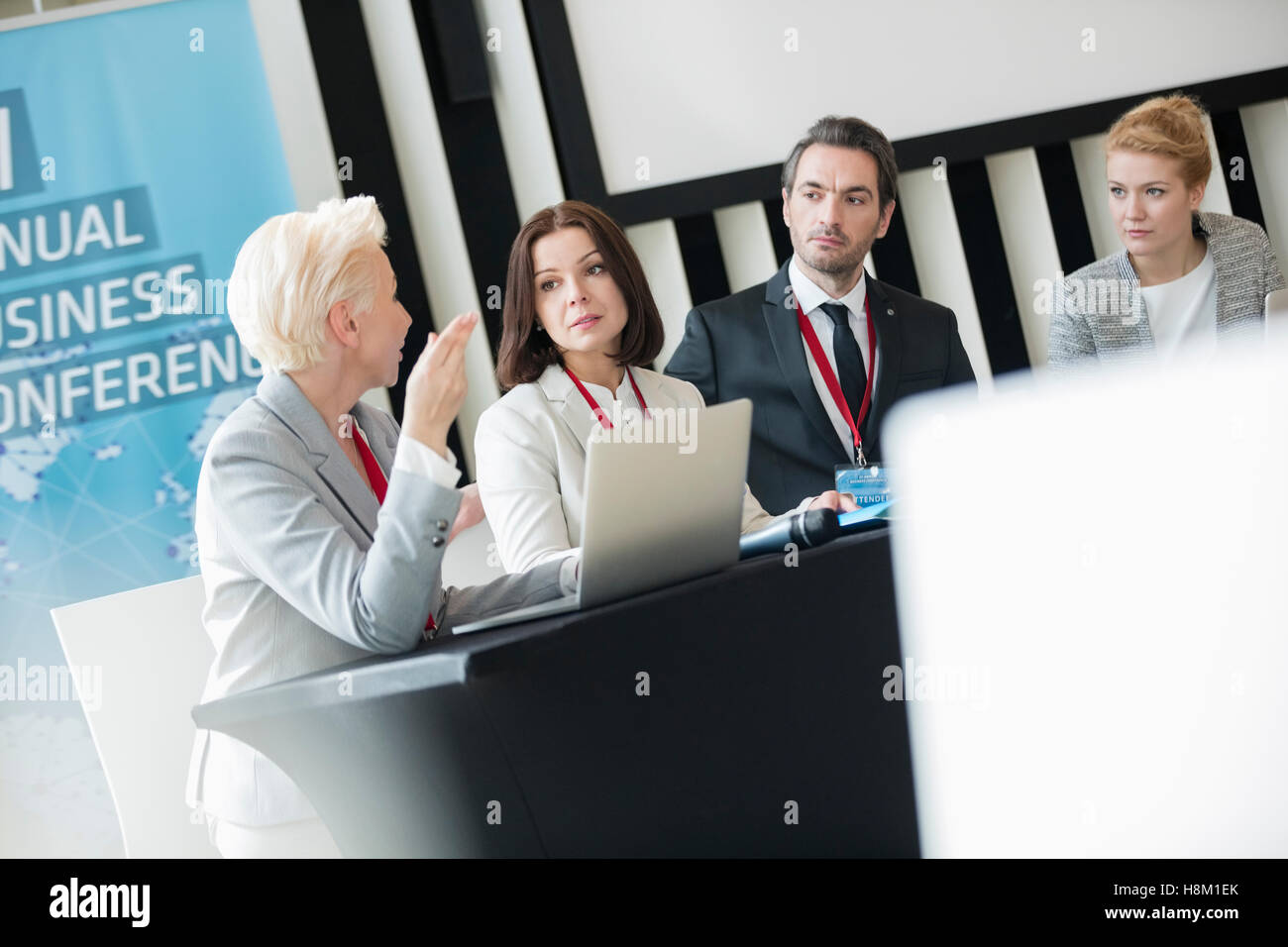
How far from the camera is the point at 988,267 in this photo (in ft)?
13.4

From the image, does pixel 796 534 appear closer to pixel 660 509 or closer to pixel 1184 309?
pixel 660 509

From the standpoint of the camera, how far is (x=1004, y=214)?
13.4 feet

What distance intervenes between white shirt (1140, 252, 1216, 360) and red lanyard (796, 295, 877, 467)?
0.72 m

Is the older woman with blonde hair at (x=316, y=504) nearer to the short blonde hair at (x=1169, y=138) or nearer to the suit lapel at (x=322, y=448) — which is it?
the suit lapel at (x=322, y=448)

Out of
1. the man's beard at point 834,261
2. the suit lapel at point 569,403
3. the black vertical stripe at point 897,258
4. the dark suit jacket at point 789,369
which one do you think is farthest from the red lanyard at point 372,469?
the black vertical stripe at point 897,258

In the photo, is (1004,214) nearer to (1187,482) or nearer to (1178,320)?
(1178,320)

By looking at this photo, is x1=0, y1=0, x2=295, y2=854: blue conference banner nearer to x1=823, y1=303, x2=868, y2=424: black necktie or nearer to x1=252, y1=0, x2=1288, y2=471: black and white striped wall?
x1=252, y1=0, x2=1288, y2=471: black and white striped wall

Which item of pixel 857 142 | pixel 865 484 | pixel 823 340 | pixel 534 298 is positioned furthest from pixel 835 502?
pixel 857 142

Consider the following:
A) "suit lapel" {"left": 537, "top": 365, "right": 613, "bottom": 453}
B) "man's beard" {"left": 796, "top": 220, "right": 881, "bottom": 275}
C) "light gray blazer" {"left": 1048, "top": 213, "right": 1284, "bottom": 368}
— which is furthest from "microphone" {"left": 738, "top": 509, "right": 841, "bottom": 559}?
"light gray blazer" {"left": 1048, "top": 213, "right": 1284, "bottom": 368}

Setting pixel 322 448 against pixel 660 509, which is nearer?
pixel 660 509

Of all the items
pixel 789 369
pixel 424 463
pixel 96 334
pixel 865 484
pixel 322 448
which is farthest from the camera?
pixel 96 334

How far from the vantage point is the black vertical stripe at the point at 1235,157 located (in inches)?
159

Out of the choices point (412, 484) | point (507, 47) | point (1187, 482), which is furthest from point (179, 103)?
point (1187, 482)

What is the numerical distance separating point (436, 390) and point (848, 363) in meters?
1.66
